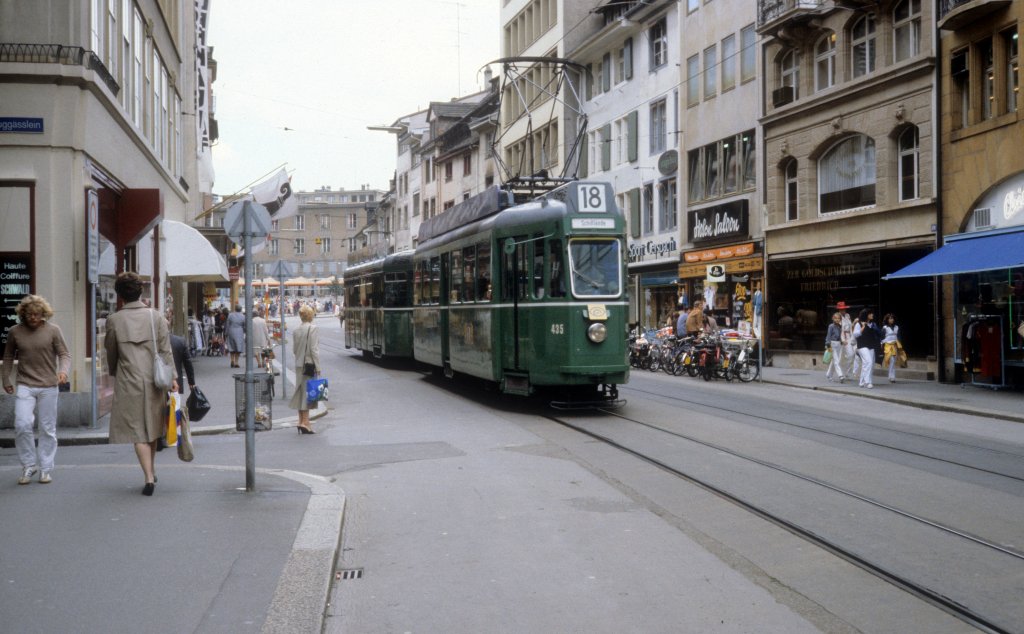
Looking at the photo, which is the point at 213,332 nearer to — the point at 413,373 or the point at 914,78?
the point at 413,373

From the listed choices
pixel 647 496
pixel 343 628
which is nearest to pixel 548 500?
pixel 647 496

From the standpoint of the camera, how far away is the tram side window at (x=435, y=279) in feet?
68.4

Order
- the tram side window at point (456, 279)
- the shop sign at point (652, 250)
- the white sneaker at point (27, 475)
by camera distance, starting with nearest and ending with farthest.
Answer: the white sneaker at point (27, 475)
the tram side window at point (456, 279)
the shop sign at point (652, 250)

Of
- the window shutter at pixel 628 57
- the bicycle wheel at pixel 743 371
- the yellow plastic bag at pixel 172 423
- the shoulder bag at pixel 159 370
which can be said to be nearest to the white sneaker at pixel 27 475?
the yellow plastic bag at pixel 172 423

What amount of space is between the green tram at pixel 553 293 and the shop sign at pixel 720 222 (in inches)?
642

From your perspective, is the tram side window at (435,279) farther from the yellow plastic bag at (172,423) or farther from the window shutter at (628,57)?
the window shutter at (628,57)

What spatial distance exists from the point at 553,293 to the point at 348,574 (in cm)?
931

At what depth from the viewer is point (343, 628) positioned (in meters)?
5.30

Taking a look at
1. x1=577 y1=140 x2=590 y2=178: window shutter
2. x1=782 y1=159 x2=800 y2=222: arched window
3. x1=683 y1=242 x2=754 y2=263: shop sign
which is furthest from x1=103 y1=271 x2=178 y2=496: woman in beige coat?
x1=577 y1=140 x2=590 y2=178: window shutter

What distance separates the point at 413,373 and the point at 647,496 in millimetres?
17907

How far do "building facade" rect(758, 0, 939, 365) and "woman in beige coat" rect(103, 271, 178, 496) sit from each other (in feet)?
66.0

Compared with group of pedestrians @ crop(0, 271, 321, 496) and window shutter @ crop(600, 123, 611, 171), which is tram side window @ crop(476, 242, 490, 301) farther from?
window shutter @ crop(600, 123, 611, 171)

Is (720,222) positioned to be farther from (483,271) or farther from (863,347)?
(483,271)

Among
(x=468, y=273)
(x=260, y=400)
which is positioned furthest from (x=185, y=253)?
(x=260, y=400)
